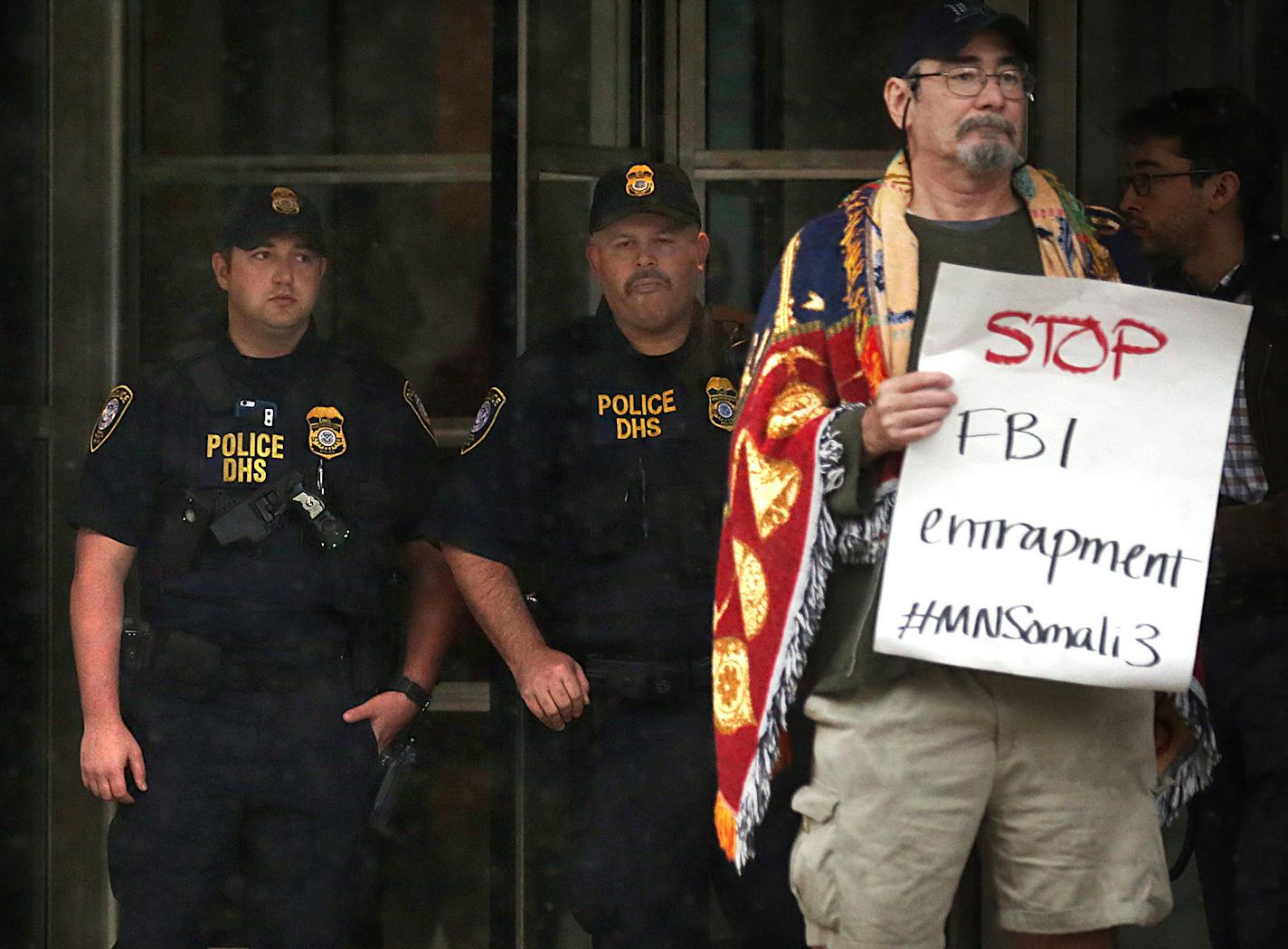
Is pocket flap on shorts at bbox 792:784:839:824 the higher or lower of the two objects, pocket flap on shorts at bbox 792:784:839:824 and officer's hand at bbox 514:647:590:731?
the lower

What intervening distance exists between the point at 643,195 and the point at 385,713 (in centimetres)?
116

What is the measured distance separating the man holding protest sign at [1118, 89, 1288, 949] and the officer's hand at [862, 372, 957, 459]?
82cm

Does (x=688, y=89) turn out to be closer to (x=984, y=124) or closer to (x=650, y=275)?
(x=650, y=275)

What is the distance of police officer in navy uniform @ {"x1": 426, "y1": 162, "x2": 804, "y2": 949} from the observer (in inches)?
133

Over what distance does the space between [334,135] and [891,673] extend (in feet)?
8.65

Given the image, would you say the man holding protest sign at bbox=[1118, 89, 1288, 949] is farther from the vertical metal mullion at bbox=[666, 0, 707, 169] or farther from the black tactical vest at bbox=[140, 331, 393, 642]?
the black tactical vest at bbox=[140, 331, 393, 642]

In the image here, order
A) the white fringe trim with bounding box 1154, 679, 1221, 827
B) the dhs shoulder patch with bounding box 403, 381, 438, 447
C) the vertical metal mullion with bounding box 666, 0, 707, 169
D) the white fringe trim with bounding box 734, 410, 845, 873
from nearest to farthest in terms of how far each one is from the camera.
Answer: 1. the white fringe trim with bounding box 734, 410, 845, 873
2. the white fringe trim with bounding box 1154, 679, 1221, 827
3. the dhs shoulder patch with bounding box 403, 381, 438, 447
4. the vertical metal mullion with bounding box 666, 0, 707, 169

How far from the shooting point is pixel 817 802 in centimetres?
259

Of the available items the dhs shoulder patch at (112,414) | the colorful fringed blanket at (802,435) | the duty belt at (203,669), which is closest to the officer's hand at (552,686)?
the duty belt at (203,669)

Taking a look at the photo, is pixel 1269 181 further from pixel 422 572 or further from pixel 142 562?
pixel 142 562

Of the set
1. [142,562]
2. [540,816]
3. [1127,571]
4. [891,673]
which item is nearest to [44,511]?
[142,562]

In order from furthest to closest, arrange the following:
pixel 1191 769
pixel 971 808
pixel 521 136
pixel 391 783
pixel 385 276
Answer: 1. pixel 385 276
2. pixel 521 136
3. pixel 391 783
4. pixel 1191 769
5. pixel 971 808

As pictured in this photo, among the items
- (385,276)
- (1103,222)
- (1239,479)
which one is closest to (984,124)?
(1103,222)

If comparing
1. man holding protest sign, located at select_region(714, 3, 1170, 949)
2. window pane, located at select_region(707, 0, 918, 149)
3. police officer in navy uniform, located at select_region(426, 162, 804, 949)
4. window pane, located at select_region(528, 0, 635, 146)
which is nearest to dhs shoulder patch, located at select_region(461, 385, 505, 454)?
police officer in navy uniform, located at select_region(426, 162, 804, 949)
